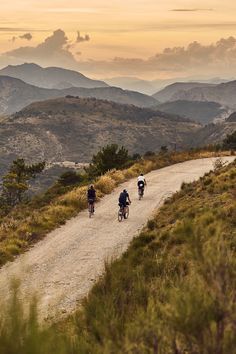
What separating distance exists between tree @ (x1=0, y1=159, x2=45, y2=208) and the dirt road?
31.2 m

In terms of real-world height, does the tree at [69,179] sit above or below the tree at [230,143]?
below

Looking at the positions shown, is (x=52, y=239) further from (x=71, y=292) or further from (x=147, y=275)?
(x=147, y=275)

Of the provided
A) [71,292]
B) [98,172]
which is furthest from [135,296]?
[98,172]

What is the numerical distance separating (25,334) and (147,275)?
788cm

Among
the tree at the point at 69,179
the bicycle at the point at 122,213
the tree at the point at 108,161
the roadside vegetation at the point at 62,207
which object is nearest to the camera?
the roadside vegetation at the point at 62,207

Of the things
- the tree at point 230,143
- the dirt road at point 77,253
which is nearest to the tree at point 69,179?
the tree at point 230,143

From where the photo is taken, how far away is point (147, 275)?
11828 mm

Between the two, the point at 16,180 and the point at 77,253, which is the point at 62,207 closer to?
the point at 77,253

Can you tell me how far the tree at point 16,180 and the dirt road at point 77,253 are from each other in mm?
31202

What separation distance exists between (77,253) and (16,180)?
48.3 meters

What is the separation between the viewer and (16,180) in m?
64.9

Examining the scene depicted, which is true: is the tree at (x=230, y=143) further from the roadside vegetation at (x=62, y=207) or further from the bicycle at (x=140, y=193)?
the bicycle at (x=140, y=193)

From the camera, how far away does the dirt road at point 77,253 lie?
45.4 ft

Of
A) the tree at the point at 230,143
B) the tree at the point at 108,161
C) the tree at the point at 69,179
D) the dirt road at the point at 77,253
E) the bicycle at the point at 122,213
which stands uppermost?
the tree at the point at 230,143
